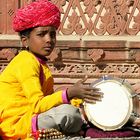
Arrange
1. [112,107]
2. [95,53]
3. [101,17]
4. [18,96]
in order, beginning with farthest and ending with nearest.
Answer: [101,17]
[95,53]
[112,107]
[18,96]

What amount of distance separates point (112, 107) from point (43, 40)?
2.08 ft

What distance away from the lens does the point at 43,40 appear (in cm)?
436

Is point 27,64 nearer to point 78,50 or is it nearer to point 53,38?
point 53,38

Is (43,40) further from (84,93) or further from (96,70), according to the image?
(96,70)

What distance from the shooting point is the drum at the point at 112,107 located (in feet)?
14.9

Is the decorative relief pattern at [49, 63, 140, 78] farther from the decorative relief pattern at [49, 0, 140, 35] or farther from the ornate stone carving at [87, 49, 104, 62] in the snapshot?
the decorative relief pattern at [49, 0, 140, 35]

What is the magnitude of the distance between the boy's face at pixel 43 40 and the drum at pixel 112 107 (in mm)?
392

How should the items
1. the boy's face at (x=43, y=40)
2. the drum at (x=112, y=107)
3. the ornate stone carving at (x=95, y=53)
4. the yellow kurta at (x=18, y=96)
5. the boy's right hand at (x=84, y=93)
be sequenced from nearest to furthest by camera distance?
the boy's right hand at (x=84, y=93) < the yellow kurta at (x=18, y=96) < the boy's face at (x=43, y=40) < the drum at (x=112, y=107) < the ornate stone carving at (x=95, y=53)

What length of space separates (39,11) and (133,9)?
3306 mm

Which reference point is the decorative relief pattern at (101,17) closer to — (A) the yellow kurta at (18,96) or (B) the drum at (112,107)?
(B) the drum at (112,107)

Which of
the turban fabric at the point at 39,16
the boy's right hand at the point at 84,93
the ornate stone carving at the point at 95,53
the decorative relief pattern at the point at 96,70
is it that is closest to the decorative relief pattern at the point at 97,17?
the ornate stone carving at the point at 95,53

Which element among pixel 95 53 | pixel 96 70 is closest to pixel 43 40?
pixel 95 53

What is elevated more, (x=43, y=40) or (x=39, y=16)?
(x=39, y=16)

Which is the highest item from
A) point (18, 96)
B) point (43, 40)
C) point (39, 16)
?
point (39, 16)
